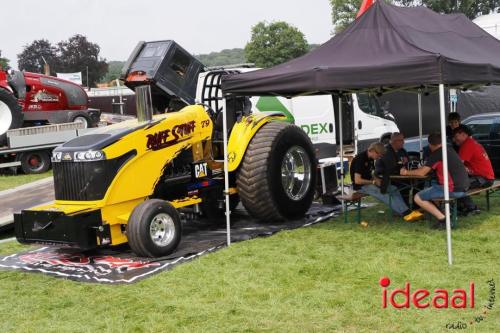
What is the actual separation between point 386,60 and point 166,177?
111 inches

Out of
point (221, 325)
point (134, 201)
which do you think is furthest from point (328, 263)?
point (134, 201)

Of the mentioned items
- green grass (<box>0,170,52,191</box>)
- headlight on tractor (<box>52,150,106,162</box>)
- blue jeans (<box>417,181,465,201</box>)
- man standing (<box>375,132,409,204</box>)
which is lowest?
blue jeans (<box>417,181,465,201</box>)

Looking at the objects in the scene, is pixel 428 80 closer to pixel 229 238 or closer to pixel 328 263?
pixel 328 263

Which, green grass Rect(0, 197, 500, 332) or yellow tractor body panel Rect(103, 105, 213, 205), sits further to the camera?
yellow tractor body panel Rect(103, 105, 213, 205)

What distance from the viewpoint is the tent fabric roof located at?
623 centimetres

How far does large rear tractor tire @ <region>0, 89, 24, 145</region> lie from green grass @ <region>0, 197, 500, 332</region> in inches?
377

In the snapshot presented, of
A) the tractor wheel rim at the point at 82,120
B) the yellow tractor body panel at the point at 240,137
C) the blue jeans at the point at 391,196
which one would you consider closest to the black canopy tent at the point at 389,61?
the yellow tractor body panel at the point at 240,137

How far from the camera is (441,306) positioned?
486 centimetres

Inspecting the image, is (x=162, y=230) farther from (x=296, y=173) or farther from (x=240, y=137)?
(x=296, y=173)

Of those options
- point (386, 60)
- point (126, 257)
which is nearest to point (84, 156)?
point (126, 257)

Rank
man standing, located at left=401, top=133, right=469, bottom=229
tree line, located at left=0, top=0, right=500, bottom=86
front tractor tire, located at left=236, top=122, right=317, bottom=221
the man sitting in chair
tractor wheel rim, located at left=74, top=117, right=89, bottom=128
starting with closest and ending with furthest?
1. man standing, located at left=401, top=133, right=469, bottom=229
2. front tractor tire, located at left=236, top=122, right=317, bottom=221
3. the man sitting in chair
4. tractor wheel rim, located at left=74, top=117, right=89, bottom=128
5. tree line, located at left=0, top=0, right=500, bottom=86

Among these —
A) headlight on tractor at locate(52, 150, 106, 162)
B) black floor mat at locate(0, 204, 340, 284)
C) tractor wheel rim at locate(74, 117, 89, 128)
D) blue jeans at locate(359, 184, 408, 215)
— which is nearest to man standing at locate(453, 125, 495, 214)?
blue jeans at locate(359, 184, 408, 215)

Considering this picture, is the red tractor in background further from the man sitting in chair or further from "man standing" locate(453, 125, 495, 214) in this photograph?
"man standing" locate(453, 125, 495, 214)

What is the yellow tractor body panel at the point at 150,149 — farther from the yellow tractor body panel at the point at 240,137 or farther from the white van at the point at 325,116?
the white van at the point at 325,116
